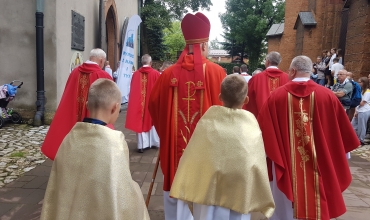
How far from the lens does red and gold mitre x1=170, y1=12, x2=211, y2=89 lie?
3.41 meters

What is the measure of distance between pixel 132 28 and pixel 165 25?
9391 millimetres

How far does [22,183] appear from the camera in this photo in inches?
192

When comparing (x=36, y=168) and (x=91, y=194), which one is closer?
(x=91, y=194)

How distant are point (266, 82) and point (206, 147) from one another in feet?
10.8

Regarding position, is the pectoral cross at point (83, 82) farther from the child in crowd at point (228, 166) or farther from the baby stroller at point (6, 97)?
the baby stroller at point (6, 97)

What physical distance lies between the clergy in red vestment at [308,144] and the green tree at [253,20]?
117 ft

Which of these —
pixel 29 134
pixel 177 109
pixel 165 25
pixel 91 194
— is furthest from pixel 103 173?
pixel 165 25

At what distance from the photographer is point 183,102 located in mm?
3475

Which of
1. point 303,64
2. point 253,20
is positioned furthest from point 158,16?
point 253,20

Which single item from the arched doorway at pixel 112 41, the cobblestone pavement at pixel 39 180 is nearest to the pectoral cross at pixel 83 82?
the cobblestone pavement at pixel 39 180

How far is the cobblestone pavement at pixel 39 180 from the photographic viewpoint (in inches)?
161

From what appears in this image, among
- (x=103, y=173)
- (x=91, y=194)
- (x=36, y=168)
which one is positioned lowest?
(x=36, y=168)

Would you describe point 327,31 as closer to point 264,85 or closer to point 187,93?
point 264,85

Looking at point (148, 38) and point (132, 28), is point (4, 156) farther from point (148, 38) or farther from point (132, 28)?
point (148, 38)
